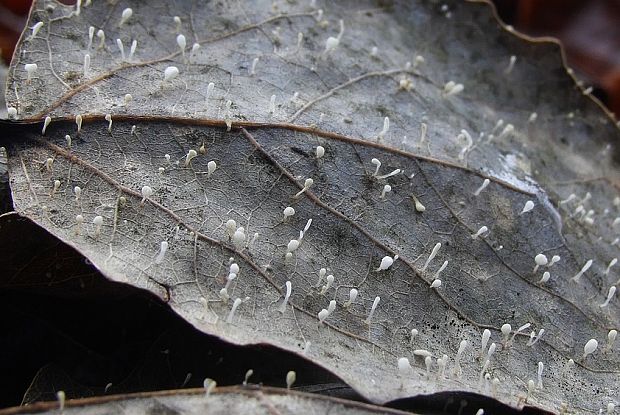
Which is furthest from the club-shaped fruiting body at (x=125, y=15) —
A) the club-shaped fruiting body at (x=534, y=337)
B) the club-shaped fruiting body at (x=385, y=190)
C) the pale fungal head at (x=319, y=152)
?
the club-shaped fruiting body at (x=534, y=337)

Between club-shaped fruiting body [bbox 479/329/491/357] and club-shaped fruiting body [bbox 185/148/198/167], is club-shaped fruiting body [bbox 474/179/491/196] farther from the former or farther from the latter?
club-shaped fruiting body [bbox 185/148/198/167]

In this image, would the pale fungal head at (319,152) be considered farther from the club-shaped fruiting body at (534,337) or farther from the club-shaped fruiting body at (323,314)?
the club-shaped fruiting body at (534,337)

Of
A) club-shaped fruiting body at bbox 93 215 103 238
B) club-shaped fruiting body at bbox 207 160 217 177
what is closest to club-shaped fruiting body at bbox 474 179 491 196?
club-shaped fruiting body at bbox 207 160 217 177

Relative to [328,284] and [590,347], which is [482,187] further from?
[328,284]

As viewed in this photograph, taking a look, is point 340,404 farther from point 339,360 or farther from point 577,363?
point 577,363

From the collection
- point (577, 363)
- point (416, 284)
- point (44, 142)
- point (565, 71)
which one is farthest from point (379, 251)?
point (565, 71)
